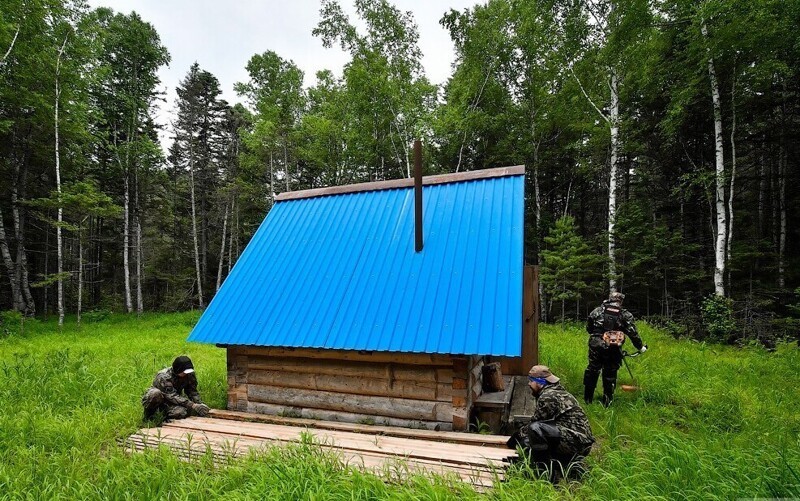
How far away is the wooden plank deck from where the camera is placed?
3596mm

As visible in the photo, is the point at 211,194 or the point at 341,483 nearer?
the point at 341,483

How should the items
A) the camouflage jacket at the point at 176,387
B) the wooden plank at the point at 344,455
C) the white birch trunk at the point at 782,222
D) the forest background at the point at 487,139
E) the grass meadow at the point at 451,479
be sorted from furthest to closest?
the white birch trunk at the point at 782,222 → the forest background at the point at 487,139 → the camouflage jacket at the point at 176,387 → the wooden plank at the point at 344,455 → the grass meadow at the point at 451,479

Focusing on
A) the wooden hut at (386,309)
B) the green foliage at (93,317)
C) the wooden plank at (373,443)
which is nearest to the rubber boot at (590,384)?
the wooden hut at (386,309)

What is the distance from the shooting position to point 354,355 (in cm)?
546

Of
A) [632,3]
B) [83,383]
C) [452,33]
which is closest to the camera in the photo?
[83,383]

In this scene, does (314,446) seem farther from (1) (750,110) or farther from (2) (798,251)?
(2) (798,251)

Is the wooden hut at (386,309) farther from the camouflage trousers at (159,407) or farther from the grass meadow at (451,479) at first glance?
the grass meadow at (451,479)

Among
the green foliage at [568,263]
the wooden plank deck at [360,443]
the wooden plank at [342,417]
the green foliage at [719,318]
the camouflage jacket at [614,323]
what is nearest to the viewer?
the wooden plank deck at [360,443]

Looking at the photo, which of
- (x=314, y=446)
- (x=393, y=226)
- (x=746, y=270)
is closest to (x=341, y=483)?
(x=314, y=446)

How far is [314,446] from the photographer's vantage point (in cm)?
411

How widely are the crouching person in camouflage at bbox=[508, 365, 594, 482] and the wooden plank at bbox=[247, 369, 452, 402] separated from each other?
1.45 meters

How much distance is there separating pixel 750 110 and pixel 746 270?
6.88 metres

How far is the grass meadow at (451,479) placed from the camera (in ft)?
10.6

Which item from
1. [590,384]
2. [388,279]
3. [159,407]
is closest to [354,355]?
[388,279]
